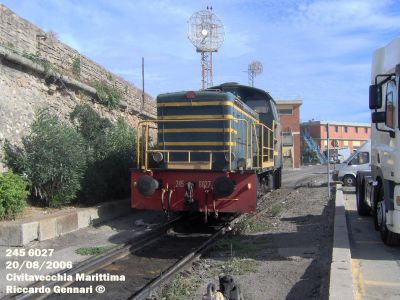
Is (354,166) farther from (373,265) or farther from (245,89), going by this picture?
(373,265)

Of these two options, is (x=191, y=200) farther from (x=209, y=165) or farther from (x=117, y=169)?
(x=117, y=169)

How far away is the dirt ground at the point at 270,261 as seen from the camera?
610cm

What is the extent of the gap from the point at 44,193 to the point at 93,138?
3118mm

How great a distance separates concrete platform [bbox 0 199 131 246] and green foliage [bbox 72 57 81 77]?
5274 millimetres

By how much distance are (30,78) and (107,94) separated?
4.55 meters

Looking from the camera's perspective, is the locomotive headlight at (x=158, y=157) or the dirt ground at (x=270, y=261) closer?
the dirt ground at (x=270, y=261)

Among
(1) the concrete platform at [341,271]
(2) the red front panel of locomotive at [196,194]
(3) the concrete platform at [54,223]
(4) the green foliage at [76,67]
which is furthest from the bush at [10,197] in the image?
(4) the green foliage at [76,67]

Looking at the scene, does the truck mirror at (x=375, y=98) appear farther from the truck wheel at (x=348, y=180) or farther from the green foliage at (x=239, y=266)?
the truck wheel at (x=348, y=180)

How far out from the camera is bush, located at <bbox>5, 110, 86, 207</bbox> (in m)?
10.3

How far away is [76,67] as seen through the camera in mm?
15289

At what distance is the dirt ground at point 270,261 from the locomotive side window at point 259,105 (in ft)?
11.5

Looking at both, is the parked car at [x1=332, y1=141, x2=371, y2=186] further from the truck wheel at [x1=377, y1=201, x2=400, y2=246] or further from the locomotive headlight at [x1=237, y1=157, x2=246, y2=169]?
the truck wheel at [x1=377, y1=201, x2=400, y2=246]

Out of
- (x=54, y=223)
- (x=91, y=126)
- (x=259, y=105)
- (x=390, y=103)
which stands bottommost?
(x=54, y=223)

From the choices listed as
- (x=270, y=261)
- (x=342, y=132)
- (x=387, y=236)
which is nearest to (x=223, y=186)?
(x=270, y=261)
